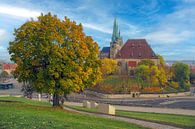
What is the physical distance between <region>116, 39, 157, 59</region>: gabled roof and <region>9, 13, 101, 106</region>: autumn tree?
76.8 meters

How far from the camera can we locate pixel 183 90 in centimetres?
7962

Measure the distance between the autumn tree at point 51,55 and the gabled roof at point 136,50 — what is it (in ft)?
252

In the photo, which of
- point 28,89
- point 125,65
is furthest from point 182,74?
point 28,89

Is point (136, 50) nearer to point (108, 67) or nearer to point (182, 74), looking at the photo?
point (108, 67)

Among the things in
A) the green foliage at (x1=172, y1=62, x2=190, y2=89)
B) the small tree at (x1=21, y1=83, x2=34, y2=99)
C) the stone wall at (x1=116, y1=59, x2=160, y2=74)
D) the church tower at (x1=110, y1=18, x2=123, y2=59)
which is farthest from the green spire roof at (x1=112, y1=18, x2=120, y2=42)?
the small tree at (x1=21, y1=83, x2=34, y2=99)

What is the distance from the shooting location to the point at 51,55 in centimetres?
2323

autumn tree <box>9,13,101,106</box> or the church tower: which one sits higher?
the church tower

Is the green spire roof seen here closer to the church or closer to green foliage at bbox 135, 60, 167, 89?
the church

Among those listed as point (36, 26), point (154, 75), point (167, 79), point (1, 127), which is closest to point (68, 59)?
point (36, 26)

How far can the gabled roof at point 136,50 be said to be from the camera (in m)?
100

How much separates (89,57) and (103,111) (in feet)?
20.0

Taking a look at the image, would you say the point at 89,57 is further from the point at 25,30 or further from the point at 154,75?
the point at 154,75

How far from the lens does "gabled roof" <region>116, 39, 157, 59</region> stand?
100 meters

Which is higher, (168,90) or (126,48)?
(126,48)
